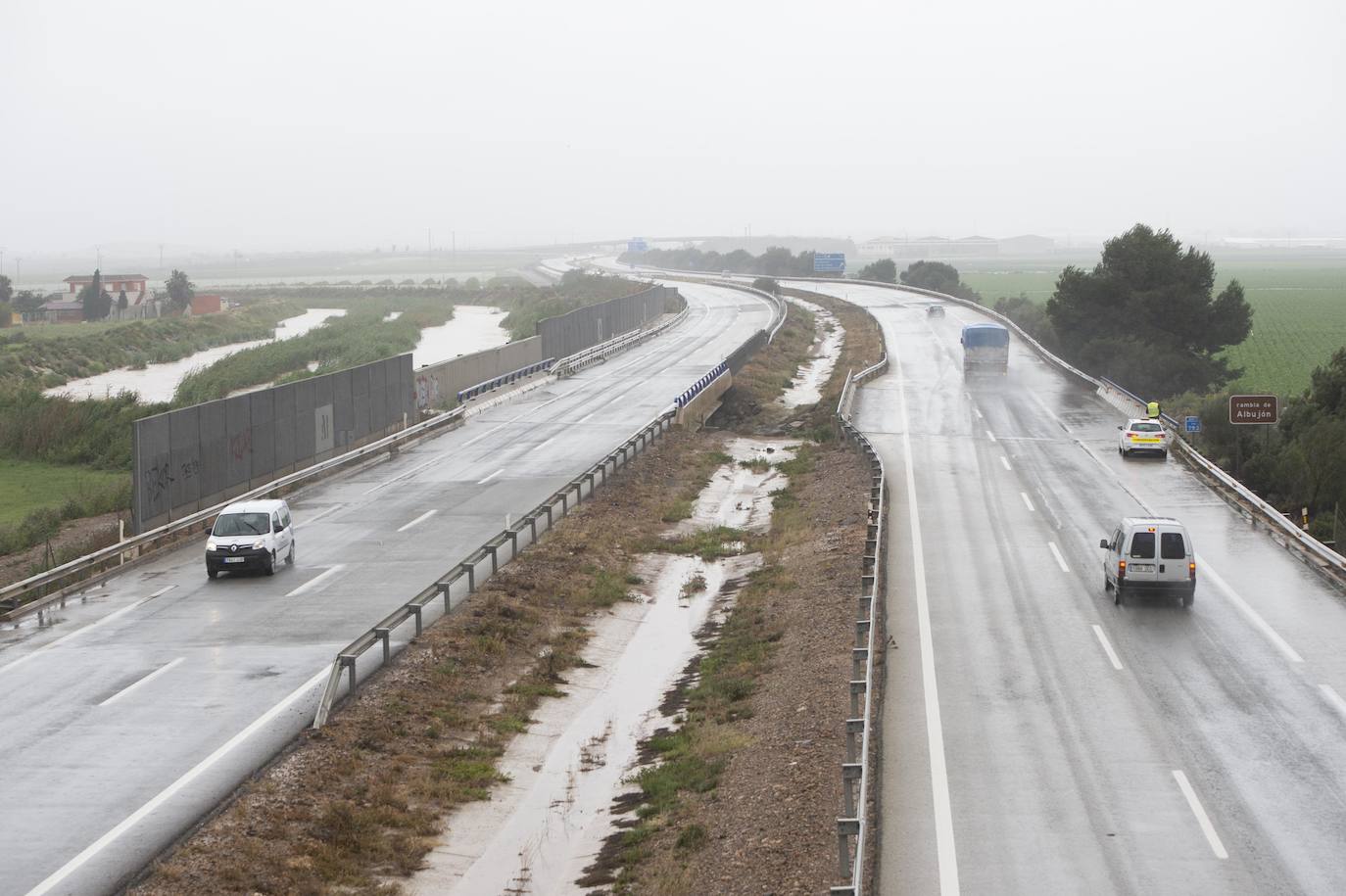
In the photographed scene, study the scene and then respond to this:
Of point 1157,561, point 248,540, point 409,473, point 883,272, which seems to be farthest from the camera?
point 883,272

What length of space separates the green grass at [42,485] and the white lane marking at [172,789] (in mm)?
24966

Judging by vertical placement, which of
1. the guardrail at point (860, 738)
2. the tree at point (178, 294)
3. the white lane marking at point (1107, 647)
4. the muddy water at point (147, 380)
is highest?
the tree at point (178, 294)

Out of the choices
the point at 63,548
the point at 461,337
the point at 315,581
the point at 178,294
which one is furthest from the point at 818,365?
the point at 178,294

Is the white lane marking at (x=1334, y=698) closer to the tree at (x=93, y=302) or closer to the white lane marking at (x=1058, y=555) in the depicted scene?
the white lane marking at (x=1058, y=555)

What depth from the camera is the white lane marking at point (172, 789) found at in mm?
15289

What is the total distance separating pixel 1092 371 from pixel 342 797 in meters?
63.7

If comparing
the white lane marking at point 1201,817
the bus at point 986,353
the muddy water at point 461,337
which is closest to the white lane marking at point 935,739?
the white lane marking at point 1201,817

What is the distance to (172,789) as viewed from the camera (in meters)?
18.0

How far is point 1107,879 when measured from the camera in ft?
47.8

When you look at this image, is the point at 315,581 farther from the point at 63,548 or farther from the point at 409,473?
the point at 409,473

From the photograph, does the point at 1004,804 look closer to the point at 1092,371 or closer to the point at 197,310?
the point at 1092,371

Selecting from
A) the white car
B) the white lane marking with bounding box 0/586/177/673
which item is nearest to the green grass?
the white lane marking with bounding box 0/586/177/673

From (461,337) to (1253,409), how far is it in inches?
3974

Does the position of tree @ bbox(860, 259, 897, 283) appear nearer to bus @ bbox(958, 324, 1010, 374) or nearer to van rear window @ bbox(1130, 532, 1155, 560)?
bus @ bbox(958, 324, 1010, 374)
